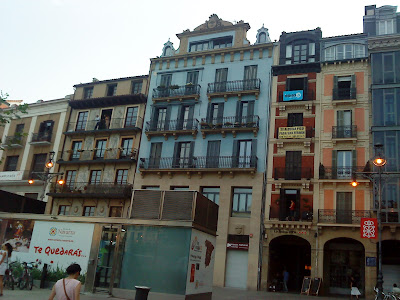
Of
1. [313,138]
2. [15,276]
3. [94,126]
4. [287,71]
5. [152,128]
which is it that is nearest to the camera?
[15,276]

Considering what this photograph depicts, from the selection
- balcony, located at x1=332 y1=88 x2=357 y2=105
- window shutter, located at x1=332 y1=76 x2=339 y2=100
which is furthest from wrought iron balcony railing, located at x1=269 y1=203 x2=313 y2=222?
window shutter, located at x1=332 y1=76 x2=339 y2=100

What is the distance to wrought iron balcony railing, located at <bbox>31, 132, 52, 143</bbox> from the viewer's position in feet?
131

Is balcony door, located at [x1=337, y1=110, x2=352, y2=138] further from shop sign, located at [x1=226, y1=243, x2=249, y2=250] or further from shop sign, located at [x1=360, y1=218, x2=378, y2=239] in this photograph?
shop sign, located at [x1=226, y1=243, x2=249, y2=250]

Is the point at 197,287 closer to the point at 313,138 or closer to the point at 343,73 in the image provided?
the point at 313,138

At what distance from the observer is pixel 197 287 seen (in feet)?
50.8

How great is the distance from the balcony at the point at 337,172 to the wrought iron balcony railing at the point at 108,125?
52.6 feet

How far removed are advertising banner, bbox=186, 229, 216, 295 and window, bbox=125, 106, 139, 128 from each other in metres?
21.5

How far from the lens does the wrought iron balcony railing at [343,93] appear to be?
30414mm

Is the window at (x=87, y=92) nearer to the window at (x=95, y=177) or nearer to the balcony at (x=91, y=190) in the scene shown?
the window at (x=95, y=177)

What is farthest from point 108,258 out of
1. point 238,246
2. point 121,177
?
point 121,177

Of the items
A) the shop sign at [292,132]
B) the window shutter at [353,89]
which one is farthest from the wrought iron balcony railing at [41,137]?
the window shutter at [353,89]

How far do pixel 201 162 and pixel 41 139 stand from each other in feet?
56.3

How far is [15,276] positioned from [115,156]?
763 inches

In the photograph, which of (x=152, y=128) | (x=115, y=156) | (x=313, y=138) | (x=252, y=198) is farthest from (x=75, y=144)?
(x=313, y=138)
